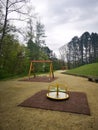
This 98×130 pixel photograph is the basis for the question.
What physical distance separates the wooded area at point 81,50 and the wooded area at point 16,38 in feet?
64.3

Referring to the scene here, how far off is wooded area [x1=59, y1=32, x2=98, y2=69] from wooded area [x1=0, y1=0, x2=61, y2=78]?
64.3 ft

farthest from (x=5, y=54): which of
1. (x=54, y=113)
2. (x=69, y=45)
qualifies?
(x=69, y=45)

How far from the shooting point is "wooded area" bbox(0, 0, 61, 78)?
30.2ft

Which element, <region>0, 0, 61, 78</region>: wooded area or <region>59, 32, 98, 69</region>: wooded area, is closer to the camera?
<region>0, 0, 61, 78</region>: wooded area

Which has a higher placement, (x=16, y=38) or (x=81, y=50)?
(x=81, y=50)

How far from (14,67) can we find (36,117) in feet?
42.7

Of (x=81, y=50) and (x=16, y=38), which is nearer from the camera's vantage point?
(x=16, y=38)

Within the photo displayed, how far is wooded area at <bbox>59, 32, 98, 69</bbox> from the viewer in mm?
40219

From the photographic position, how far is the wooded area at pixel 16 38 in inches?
363

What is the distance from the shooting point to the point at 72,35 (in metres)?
45.1

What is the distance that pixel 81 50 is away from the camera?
4106cm

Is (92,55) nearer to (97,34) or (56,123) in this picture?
(97,34)

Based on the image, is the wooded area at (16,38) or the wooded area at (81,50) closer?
the wooded area at (16,38)

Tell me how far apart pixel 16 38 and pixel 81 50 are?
33.0m
